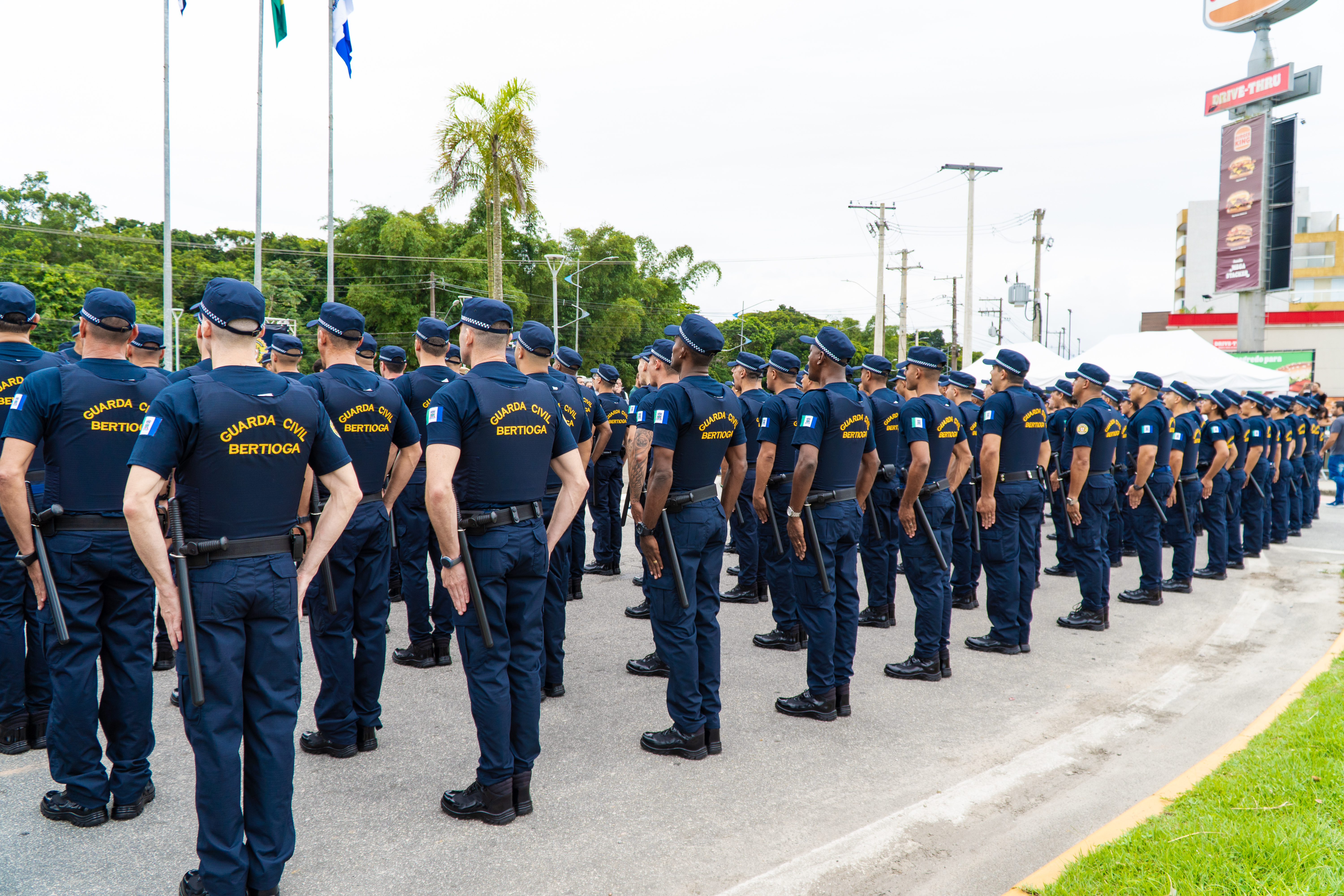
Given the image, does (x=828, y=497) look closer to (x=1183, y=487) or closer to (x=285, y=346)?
(x=285, y=346)

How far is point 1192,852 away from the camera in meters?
3.37

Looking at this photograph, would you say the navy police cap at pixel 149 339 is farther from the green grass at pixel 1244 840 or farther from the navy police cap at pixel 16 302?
the green grass at pixel 1244 840

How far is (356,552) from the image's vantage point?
4625mm

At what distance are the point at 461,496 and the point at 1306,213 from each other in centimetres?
9401

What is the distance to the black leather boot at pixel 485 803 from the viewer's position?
3.84 m

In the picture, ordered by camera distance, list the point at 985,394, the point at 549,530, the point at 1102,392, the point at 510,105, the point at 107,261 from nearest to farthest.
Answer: the point at 549,530 → the point at 1102,392 → the point at 985,394 → the point at 510,105 → the point at 107,261

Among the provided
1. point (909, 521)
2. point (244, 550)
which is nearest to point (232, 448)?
point (244, 550)

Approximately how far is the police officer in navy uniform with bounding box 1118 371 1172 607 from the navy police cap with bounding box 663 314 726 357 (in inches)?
233

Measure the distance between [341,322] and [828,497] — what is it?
3050 mm

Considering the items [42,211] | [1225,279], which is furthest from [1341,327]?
[42,211]

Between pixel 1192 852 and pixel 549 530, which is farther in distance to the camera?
pixel 549 530

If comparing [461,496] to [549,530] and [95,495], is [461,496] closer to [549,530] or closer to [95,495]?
[549,530]

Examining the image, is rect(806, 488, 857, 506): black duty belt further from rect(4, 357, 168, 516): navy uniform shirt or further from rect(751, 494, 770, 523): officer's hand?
rect(4, 357, 168, 516): navy uniform shirt

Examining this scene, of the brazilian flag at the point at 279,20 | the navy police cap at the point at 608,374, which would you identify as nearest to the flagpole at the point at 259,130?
the brazilian flag at the point at 279,20
